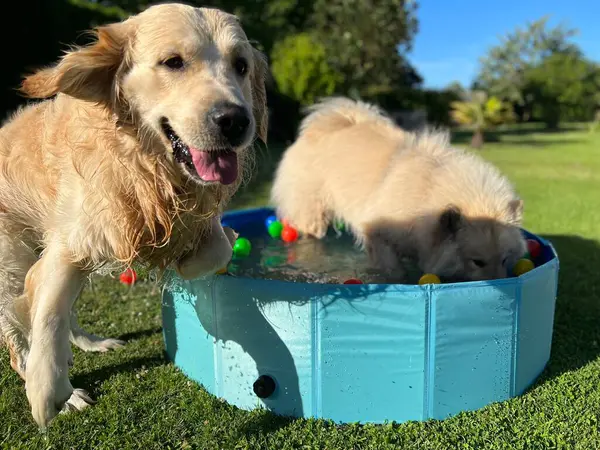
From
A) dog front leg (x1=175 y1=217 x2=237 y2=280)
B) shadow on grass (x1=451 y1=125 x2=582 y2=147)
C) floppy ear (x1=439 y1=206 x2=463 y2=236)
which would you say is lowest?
shadow on grass (x1=451 y1=125 x2=582 y2=147)

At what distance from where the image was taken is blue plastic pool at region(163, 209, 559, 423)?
9.92 ft

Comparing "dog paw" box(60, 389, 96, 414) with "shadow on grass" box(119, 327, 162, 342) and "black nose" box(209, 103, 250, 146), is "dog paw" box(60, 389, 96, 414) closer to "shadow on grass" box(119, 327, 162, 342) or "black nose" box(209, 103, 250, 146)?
"shadow on grass" box(119, 327, 162, 342)

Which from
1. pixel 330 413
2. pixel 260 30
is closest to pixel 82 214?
pixel 330 413

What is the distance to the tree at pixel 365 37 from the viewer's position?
939 inches

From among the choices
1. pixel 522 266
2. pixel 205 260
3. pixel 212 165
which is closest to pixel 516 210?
pixel 522 266

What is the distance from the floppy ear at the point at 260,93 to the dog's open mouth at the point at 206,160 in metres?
0.65

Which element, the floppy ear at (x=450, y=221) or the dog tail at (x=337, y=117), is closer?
the floppy ear at (x=450, y=221)

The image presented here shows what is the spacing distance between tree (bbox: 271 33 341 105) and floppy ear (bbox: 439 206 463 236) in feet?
49.4

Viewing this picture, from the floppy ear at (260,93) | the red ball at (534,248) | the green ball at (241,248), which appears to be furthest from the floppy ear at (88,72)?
the red ball at (534,248)

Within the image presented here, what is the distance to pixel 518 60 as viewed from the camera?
50.5m

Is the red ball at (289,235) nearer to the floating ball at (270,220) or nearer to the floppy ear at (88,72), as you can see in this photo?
the floating ball at (270,220)

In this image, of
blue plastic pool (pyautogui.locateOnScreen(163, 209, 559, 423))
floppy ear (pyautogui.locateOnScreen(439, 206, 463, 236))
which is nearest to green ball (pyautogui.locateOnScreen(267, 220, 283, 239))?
floppy ear (pyautogui.locateOnScreen(439, 206, 463, 236))

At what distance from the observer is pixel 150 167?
2621mm

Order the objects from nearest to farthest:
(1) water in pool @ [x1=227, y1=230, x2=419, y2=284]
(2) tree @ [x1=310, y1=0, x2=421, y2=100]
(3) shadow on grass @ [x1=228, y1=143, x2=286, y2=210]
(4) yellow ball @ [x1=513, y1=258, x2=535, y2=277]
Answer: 1. (4) yellow ball @ [x1=513, y1=258, x2=535, y2=277]
2. (1) water in pool @ [x1=227, y1=230, x2=419, y2=284]
3. (3) shadow on grass @ [x1=228, y1=143, x2=286, y2=210]
4. (2) tree @ [x1=310, y1=0, x2=421, y2=100]
